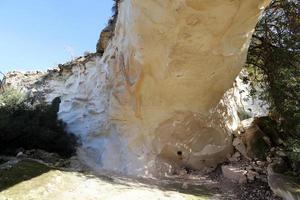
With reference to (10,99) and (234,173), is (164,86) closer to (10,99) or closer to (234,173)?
(234,173)

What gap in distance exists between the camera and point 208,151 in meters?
9.10

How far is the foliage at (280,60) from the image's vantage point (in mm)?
8461

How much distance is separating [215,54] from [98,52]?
4281 millimetres

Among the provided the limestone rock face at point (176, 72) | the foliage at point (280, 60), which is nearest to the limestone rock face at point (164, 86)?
the limestone rock face at point (176, 72)

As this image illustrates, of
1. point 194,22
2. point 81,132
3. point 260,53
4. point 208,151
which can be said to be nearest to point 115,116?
point 81,132

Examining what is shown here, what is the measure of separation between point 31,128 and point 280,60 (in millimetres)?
5568

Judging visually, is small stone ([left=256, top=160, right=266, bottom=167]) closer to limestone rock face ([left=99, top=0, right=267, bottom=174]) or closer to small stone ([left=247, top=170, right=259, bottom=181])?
small stone ([left=247, top=170, right=259, bottom=181])

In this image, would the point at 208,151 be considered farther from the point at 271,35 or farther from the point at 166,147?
the point at 271,35

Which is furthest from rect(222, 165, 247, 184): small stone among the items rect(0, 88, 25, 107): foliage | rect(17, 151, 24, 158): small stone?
rect(0, 88, 25, 107): foliage

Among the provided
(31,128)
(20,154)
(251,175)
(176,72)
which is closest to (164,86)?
(176,72)

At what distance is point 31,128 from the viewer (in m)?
8.51

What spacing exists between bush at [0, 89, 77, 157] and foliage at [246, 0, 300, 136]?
449cm

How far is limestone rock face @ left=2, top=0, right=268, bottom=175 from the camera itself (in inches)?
279

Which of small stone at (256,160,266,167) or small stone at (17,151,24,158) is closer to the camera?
small stone at (17,151,24,158)
